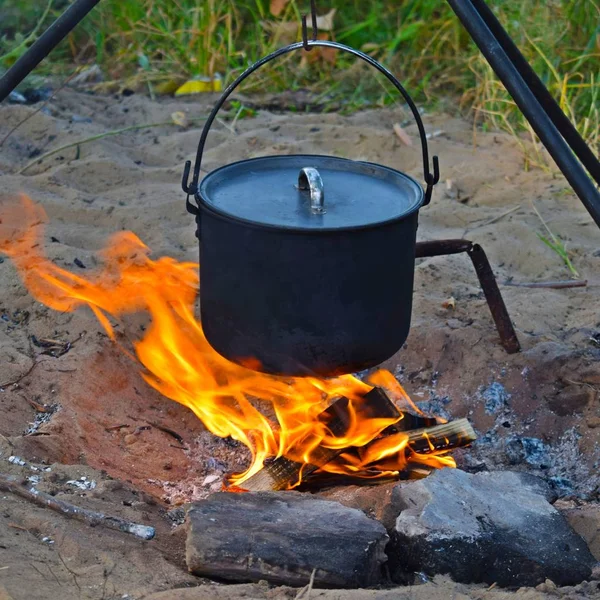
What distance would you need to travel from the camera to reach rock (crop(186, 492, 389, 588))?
1.93 m

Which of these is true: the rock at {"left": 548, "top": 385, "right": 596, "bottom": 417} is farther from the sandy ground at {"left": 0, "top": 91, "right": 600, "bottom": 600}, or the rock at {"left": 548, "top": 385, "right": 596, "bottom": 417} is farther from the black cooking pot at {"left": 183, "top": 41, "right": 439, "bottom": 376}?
the black cooking pot at {"left": 183, "top": 41, "right": 439, "bottom": 376}

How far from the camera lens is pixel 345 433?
105 inches

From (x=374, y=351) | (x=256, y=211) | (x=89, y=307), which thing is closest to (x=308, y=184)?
(x=256, y=211)

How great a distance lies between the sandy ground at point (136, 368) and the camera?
2.00 meters

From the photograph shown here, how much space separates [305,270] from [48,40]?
822mm

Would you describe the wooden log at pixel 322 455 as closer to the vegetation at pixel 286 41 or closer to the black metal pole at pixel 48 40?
the black metal pole at pixel 48 40

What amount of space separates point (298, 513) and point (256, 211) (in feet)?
2.37

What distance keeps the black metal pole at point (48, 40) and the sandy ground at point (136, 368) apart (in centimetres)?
93

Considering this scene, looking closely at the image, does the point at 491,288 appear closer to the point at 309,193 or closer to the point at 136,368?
the point at 309,193

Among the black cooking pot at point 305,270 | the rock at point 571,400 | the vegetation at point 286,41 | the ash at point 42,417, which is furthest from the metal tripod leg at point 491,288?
the vegetation at point 286,41

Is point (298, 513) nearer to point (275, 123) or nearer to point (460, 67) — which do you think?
point (275, 123)

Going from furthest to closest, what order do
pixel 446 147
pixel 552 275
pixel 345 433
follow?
pixel 446 147 → pixel 552 275 → pixel 345 433

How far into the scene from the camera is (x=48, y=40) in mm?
2109

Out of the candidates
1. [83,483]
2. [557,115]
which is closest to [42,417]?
[83,483]
